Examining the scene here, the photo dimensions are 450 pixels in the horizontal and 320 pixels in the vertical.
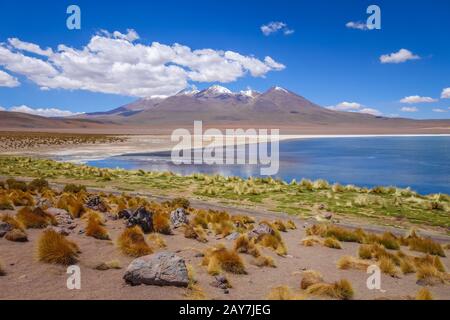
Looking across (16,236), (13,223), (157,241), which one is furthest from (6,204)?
(157,241)

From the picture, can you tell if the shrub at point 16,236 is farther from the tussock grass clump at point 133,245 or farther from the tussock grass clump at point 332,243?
the tussock grass clump at point 332,243

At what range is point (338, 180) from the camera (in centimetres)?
2758

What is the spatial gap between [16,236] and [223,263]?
450cm

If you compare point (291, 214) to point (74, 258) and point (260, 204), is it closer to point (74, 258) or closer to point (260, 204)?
point (260, 204)

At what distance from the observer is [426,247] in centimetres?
1051

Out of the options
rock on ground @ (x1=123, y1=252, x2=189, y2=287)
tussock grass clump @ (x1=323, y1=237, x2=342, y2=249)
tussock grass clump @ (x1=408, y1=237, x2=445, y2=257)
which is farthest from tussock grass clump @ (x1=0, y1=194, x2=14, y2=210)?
tussock grass clump @ (x1=408, y1=237, x2=445, y2=257)

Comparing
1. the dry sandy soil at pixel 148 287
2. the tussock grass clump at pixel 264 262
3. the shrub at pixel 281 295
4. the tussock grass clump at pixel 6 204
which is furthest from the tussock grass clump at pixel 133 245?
the tussock grass clump at pixel 6 204

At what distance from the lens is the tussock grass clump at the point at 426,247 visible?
33.9 feet

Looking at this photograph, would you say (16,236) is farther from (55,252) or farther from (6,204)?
(6,204)

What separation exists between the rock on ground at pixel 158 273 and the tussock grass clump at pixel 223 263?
0.95 meters

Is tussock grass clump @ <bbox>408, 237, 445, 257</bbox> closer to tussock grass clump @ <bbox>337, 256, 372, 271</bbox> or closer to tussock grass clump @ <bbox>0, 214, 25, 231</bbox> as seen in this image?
tussock grass clump @ <bbox>337, 256, 372, 271</bbox>

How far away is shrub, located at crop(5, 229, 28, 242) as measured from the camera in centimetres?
850
